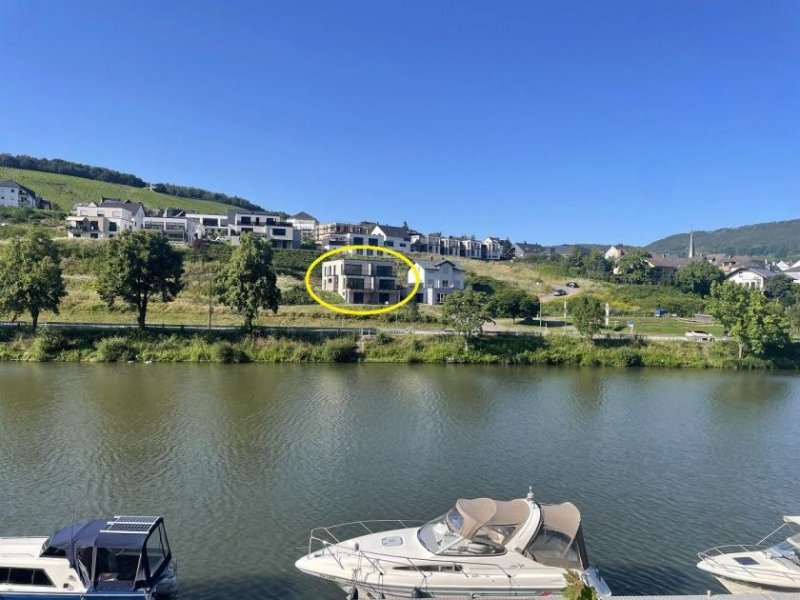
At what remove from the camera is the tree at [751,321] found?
4853 cm

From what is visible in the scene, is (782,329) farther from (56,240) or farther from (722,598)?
(56,240)

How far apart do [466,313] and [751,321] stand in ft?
83.9

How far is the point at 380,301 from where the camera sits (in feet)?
252

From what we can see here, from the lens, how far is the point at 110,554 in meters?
11.1

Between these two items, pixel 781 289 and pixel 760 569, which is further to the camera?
pixel 781 289

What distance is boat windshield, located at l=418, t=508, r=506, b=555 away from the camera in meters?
11.9

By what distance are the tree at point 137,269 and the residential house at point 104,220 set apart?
135 feet

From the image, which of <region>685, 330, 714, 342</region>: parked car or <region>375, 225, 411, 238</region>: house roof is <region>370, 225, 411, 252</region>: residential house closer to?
<region>375, 225, 411, 238</region>: house roof

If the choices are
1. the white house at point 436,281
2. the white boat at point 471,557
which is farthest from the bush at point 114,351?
the white house at point 436,281

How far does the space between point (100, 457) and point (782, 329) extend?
178ft

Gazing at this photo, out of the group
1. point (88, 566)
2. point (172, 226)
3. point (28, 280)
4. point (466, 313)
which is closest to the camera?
point (88, 566)

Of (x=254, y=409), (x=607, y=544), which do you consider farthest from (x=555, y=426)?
(x=254, y=409)

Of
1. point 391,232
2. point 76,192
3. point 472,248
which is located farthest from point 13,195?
point 472,248

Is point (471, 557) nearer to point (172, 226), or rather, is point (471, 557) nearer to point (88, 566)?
point (88, 566)
